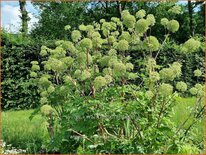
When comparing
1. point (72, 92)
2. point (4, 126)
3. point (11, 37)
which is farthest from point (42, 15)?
point (72, 92)

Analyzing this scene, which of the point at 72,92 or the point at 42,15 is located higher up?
the point at 42,15

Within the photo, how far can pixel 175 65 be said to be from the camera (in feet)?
11.9

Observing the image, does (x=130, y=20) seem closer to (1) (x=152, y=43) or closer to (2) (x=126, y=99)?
(1) (x=152, y=43)

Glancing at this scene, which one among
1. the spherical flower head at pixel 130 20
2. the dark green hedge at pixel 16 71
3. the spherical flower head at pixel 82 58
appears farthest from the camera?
the dark green hedge at pixel 16 71

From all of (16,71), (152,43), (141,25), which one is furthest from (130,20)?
(16,71)

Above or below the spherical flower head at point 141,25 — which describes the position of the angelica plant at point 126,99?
below

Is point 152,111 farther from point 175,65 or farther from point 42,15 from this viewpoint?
point 42,15

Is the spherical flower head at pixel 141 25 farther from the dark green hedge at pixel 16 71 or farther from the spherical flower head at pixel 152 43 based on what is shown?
the dark green hedge at pixel 16 71

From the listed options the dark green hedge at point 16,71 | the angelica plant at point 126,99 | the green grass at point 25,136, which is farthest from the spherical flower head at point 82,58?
the dark green hedge at point 16,71

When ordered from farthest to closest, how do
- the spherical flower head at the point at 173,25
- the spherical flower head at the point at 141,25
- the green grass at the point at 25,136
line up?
the green grass at the point at 25,136, the spherical flower head at the point at 173,25, the spherical flower head at the point at 141,25

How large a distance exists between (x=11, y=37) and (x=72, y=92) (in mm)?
7360

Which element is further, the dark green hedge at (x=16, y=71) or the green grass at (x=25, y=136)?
the dark green hedge at (x=16, y=71)

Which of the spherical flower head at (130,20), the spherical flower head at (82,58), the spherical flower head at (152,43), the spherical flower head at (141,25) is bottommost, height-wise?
the spherical flower head at (82,58)

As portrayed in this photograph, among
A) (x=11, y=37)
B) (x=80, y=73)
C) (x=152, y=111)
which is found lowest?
(x=152, y=111)
